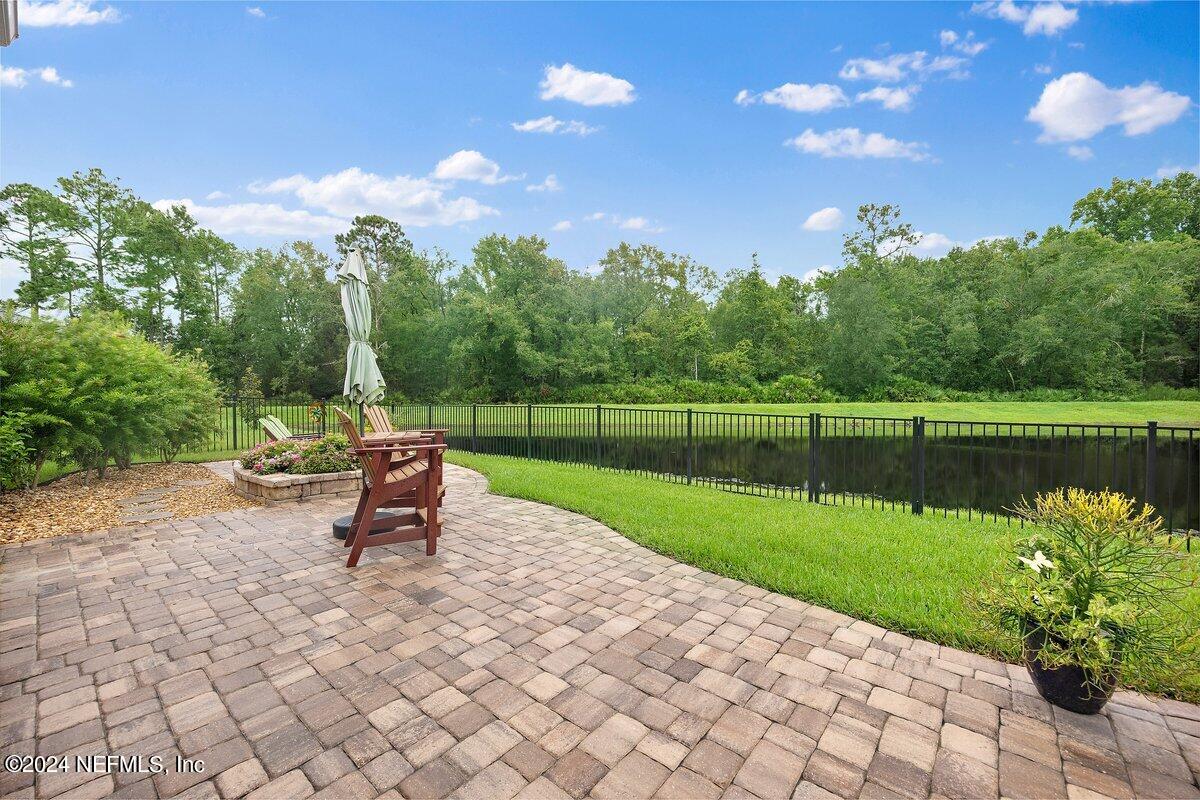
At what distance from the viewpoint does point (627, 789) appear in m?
1.58

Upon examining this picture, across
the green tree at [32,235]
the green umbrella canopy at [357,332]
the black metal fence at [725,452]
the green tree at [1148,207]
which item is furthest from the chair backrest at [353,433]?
the green tree at [1148,207]

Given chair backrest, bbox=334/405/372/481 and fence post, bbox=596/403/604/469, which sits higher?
chair backrest, bbox=334/405/372/481

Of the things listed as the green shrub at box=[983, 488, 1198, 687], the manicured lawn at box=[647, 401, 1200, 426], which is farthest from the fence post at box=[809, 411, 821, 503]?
the manicured lawn at box=[647, 401, 1200, 426]

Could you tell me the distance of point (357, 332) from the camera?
4672mm

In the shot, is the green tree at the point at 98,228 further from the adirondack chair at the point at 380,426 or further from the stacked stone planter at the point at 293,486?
the adirondack chair at the point at 380,426

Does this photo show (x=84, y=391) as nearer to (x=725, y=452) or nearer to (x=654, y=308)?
(x=725, y=452)

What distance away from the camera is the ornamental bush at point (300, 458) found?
19.3ft

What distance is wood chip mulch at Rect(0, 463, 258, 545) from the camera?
452 centimetres

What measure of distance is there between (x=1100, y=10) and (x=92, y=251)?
3298 cm

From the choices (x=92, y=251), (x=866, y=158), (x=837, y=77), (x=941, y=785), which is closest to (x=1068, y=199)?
(x=866, y=158)

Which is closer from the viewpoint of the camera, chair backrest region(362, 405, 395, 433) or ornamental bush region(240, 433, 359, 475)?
chair backrest region(362, 405, 395, 433)

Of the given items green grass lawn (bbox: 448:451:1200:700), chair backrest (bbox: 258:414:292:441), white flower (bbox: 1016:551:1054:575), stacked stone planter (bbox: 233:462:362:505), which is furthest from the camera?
chair backrest (bbox: 258:414:292:441)

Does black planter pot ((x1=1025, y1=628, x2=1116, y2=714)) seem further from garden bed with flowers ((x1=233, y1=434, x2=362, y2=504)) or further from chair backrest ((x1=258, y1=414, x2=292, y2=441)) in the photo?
chair backrest ((x1=258, y1=414, x2=292, y2=441))

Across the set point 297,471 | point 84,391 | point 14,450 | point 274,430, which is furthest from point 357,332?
point 84,391
